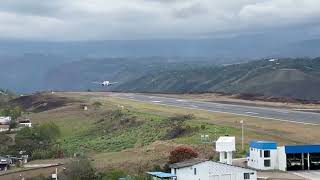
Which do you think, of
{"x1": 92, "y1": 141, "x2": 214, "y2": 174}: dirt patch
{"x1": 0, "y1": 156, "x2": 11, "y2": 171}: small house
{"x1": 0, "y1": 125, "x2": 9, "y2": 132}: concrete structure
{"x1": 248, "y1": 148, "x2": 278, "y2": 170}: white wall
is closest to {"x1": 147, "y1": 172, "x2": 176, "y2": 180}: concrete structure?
{"x1": 92, "y1": 141, "x2": 214, "y2": 174}: dirt patch

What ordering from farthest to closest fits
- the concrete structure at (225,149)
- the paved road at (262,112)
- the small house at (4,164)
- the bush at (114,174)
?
the paved road at (262,112) → the small house at (4,164) → the concrete structure at (225,149) → the bush at (114,174)

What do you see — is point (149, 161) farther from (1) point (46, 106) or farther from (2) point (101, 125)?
(1) point (46, 106)

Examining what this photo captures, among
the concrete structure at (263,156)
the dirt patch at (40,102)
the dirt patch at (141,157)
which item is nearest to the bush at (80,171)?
the dirt patch at (141,157)

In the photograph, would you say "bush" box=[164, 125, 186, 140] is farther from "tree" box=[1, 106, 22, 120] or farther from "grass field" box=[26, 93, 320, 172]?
"tree" box=[1, 106, 22, 120]

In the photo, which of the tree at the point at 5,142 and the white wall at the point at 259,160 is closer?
the white wall at the point at 259,160

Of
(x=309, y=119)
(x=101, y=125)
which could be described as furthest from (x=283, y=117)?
(x=101, y=125)

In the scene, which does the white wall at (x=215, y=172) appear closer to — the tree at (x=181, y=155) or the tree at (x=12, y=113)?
the tree at (x=181, y=155)

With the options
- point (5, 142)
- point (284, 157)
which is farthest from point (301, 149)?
point (5, 142)
